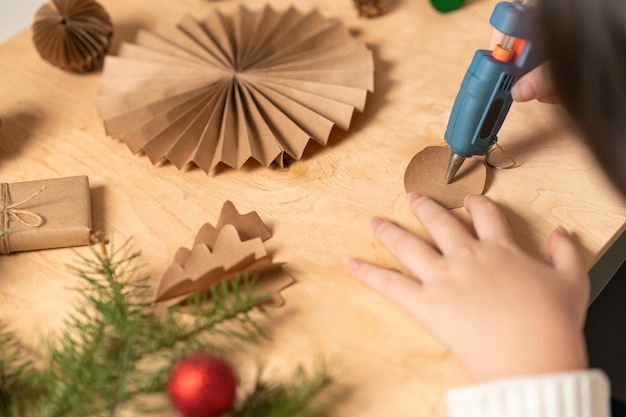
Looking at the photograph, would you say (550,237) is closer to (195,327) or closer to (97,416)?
(195,327)

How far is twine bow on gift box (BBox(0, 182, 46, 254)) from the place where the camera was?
768mm

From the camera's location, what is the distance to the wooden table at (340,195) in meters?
0.68

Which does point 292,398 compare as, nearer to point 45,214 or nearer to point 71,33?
point 45,214

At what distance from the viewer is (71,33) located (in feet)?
3.17

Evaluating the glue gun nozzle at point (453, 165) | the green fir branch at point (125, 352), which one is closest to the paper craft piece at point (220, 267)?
the green fir branch at point (125, 352)

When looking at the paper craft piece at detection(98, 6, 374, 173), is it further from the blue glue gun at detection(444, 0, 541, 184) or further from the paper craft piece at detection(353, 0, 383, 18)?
the blue glue gun at detection(444, 0, 541, 184)

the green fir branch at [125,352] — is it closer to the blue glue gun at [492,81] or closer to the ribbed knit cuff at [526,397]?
the ribbed knit cuff at [526,397]

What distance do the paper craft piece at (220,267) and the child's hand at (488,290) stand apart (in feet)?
0.27

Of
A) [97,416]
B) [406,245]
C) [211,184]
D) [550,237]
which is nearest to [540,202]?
[550,237]

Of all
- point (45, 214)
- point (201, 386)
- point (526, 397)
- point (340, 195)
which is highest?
point (45, 214)

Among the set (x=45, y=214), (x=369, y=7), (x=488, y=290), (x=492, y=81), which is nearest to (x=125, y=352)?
(x=45, y=214)

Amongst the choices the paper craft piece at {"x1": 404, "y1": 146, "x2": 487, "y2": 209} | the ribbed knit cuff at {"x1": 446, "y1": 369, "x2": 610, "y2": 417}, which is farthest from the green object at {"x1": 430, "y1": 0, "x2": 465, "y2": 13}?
the ribbed knit cuff at {"x1": 446, "y1": 369, "x2": 610, "y2": 417}

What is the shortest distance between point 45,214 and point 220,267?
0.22m

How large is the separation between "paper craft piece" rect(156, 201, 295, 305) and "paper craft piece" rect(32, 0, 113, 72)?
372 mm
